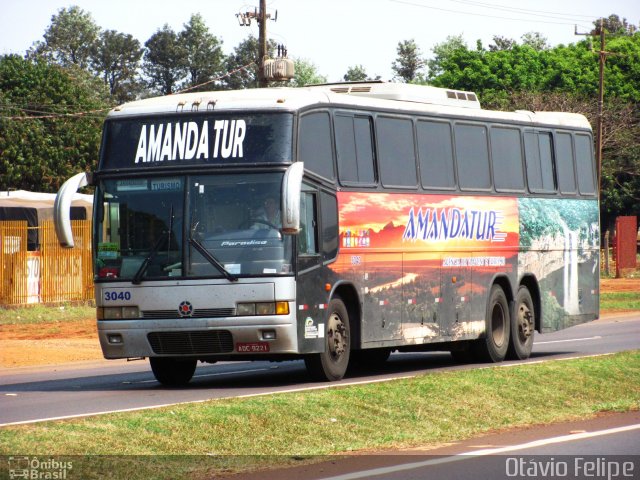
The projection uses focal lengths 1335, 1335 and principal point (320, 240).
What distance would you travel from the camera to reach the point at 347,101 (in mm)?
17484

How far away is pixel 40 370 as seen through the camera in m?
21.6

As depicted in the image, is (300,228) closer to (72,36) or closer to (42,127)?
(42,127)

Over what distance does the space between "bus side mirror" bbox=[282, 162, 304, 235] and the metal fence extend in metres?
19.0

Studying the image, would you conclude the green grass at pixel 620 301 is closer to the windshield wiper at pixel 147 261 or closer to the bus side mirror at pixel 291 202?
the windshield wiper at pixel 147 261

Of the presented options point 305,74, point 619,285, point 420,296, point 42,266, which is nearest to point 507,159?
point 420,296

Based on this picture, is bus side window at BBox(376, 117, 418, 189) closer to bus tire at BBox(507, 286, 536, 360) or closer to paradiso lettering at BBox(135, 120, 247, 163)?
paradiso lettering at BBox(135, 120, 247, 163)

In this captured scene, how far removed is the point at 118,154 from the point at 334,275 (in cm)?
304

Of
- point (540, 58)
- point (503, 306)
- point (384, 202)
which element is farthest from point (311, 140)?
point (540, 58)

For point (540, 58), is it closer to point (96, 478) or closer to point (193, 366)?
point (193, 366)

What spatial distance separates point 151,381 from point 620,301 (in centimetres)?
2470

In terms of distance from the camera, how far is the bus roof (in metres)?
16.1

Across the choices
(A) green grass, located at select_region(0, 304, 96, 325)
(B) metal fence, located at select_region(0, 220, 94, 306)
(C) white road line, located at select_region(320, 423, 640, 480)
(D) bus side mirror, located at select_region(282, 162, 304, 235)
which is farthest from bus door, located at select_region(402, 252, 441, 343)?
(B) metal fence, located at select_region(0, 220, 94, 306)

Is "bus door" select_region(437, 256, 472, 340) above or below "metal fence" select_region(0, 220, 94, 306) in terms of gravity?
below

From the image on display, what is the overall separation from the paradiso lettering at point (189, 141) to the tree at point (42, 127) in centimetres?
4414
